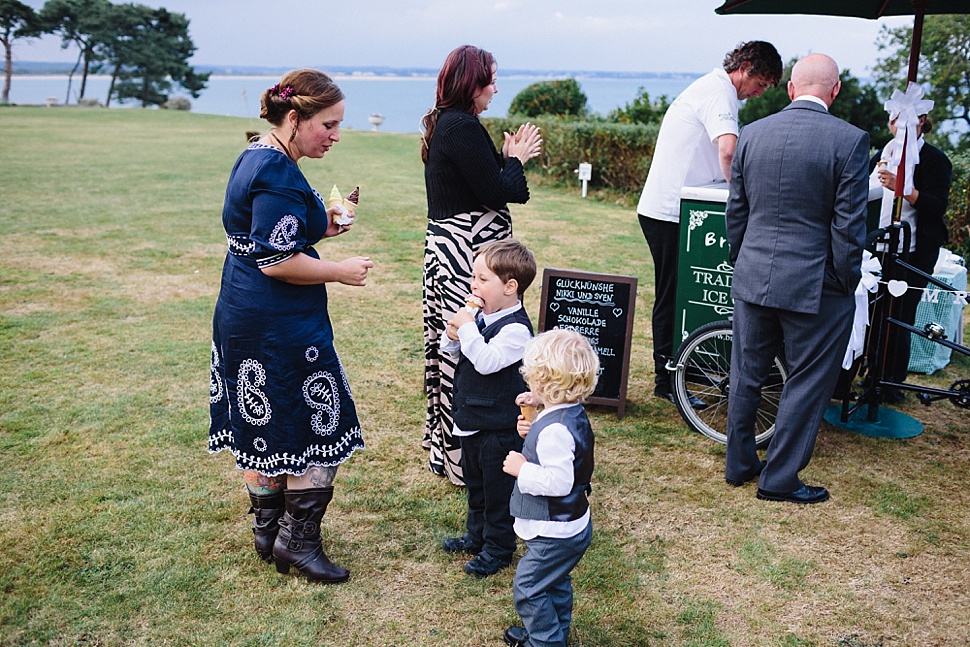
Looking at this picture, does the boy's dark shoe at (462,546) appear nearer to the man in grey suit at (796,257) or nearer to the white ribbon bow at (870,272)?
the man in grey suit at (796,257)

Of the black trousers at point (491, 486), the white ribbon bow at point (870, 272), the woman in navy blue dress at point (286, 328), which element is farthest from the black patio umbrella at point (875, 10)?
the woman in navy blue dress at point (286, 328)

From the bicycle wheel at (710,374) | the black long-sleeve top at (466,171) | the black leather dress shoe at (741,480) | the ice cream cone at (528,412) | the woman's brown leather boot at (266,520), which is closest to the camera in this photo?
the ice cream cone at (528,412)

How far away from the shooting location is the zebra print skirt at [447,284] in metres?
3.83

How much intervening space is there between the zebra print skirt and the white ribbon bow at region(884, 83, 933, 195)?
7.37 ft

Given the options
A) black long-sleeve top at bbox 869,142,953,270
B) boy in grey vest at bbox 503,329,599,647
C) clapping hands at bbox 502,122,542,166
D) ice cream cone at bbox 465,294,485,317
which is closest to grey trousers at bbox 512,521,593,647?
boy in grey vest at bbox 503,329,599,647

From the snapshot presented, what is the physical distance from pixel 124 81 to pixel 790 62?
47959 millimetres

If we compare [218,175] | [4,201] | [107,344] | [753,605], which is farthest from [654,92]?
[753,605]

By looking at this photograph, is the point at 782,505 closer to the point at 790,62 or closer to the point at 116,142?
the point at 790,62

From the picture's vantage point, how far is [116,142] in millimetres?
22125

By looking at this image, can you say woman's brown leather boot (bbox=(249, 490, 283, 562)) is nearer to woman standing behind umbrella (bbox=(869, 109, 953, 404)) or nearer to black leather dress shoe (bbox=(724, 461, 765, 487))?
black leather dress shoe (bbox=(724, 461, 765, 487))

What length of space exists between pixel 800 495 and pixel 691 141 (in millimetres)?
2124

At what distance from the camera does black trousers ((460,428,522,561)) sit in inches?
126

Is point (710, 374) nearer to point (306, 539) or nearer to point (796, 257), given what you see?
point (796, 257)

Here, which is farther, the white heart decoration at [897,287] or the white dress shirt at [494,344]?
the white heart decoration at [897,287]
